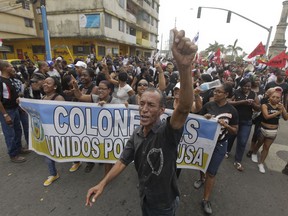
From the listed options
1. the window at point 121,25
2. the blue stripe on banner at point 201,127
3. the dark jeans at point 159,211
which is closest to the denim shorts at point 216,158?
the blue stripe on banner at point 201,127

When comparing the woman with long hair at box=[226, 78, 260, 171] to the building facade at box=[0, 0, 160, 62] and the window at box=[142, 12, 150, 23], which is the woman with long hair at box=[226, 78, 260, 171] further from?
the window at box=[142, 12, 150, 23]

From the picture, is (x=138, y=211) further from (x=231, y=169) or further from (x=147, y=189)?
(x=231, y=169)

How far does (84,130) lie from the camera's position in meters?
3.16

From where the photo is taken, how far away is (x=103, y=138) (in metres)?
3.18

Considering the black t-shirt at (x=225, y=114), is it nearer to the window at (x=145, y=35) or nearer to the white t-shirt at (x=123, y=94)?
the white t-shirt at (x=123, y=94)

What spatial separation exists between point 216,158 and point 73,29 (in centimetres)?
2477

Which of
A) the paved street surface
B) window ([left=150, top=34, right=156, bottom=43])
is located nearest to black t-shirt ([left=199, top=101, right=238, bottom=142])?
the paved street surface

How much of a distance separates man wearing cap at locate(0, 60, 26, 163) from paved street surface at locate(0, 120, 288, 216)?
0.31 m

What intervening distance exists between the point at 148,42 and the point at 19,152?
3872cm

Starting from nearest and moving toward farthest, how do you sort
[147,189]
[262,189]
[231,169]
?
1. [147,189]
2. [262,189]
3. [231,169]

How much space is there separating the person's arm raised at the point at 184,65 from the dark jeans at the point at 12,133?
379cm

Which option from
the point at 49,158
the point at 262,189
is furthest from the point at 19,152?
the point at 262,189

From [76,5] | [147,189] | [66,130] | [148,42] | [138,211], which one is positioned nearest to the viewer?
[147,189]

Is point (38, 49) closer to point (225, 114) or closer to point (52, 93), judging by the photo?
point (52, 93)
